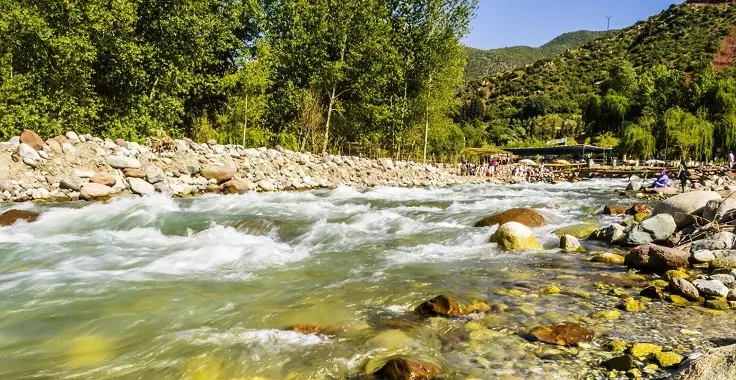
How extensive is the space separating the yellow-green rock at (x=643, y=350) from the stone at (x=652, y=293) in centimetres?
152

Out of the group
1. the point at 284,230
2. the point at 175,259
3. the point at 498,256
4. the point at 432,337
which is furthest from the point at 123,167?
the point at 432,337

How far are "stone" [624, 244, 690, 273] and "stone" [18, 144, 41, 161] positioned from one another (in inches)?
611

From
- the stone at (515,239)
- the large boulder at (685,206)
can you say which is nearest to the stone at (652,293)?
the stone at (515,239)

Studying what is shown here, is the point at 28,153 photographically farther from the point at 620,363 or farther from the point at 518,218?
the point at 620,363

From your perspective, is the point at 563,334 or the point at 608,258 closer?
the point at 563,334

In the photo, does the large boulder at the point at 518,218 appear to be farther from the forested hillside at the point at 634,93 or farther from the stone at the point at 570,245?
the forested hillside at the point at 634,93

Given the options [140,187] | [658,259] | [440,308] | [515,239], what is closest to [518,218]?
[515,239]

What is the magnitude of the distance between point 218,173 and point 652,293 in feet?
50.1

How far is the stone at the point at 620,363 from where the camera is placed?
338 centimetres

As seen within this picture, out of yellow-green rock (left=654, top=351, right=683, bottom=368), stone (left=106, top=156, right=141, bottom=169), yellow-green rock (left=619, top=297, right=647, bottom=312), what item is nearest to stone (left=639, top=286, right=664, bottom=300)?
yellow-green rock (left=619, top=297, right=647, bottom=312)

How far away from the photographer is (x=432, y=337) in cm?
413

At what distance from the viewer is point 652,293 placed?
509 centimetres

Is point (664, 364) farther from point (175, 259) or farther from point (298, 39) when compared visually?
point (298, 39)

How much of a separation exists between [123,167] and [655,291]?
15458mm
